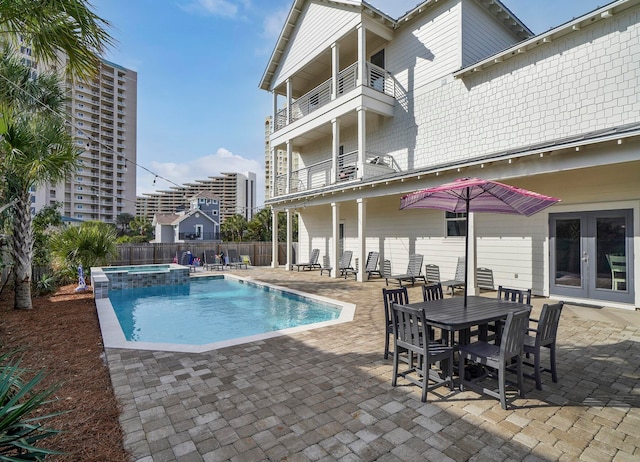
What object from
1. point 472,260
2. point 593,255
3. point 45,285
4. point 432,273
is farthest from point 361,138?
point 45,285

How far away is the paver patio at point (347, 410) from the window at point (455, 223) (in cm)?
595

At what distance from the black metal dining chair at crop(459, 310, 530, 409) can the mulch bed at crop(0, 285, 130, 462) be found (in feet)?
10.9

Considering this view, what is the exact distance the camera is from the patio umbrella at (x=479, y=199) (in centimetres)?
425

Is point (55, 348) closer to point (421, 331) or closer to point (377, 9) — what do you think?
point (421, 331)

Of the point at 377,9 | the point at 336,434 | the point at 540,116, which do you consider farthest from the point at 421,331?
the point at 377,9

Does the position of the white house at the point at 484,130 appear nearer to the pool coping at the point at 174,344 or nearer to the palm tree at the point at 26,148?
the pool coping at the point at 174,344

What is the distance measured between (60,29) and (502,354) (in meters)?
5.80

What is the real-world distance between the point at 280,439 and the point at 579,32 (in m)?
11.0

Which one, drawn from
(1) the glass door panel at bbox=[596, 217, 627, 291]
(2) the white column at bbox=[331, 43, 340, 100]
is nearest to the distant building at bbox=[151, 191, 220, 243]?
(2) the white column at bbox=[331, 43, 340, 100]

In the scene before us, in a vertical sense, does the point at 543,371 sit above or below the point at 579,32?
below

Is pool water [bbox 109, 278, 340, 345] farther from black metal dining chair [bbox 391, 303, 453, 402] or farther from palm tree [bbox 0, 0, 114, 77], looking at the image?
palm tree [bbox 0, 0, 114, 77]

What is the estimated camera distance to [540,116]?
8758 millimetres

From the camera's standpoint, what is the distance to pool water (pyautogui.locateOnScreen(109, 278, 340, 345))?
698 cm

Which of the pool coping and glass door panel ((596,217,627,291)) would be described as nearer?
the pool coping
